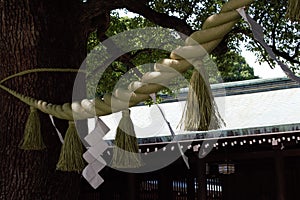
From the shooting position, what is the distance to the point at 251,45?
6211 mm

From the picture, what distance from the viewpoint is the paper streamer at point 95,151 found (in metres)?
2.53

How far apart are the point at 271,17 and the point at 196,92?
12.4ft

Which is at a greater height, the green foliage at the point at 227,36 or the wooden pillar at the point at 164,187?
the green foliage at the point at 227,36

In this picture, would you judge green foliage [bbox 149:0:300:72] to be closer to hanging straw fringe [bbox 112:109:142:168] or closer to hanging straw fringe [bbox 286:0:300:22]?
hanging straw fringe [bbox 112:109:142:168]

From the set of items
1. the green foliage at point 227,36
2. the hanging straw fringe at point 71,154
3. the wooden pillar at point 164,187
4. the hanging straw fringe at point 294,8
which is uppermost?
the green foliage at point 227,36

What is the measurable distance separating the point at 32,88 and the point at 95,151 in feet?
2.22

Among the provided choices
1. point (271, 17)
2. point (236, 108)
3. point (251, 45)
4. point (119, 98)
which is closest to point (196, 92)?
point (119, 98)

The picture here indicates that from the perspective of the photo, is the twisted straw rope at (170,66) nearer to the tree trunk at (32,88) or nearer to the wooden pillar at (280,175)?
the tree trunk at (32,88)

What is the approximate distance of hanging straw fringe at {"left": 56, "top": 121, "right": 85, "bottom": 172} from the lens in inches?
105

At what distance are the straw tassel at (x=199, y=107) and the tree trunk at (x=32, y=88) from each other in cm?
120

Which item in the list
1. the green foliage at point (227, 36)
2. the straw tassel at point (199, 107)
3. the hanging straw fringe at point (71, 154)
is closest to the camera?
the straw tassel at point (199, 107)

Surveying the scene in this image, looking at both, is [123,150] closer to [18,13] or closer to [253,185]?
[18,13]

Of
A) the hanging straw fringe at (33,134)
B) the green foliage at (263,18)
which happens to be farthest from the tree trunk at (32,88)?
the green foliage at (263,18)

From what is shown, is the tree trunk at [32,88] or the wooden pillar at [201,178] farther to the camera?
the wooden pillar at [201,178]
